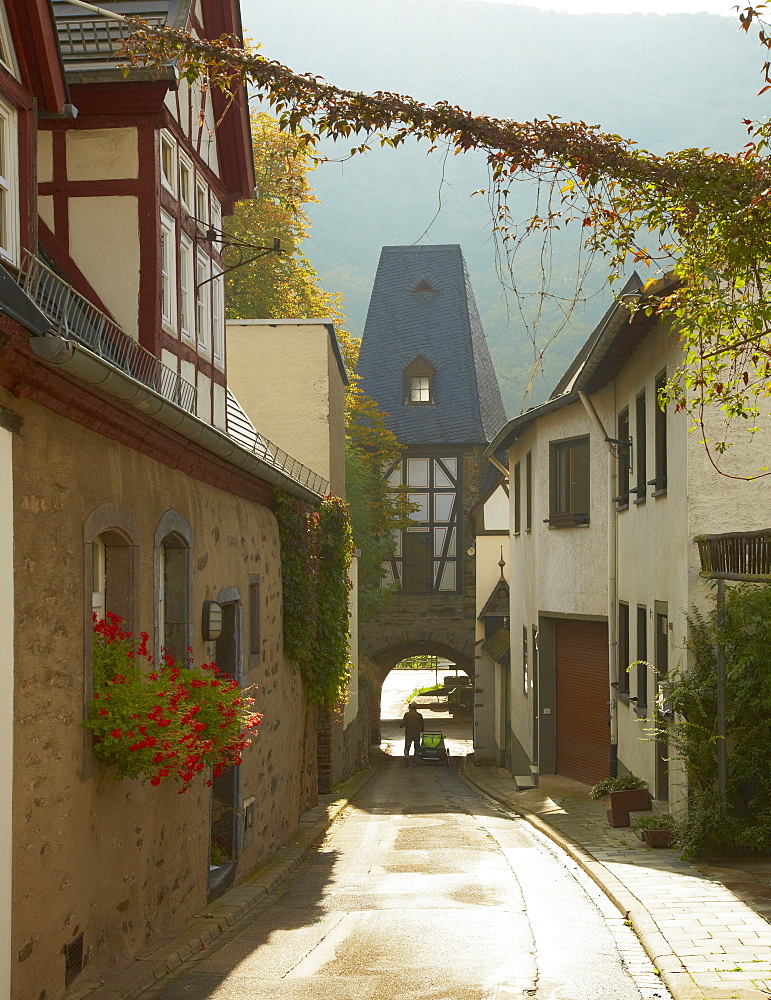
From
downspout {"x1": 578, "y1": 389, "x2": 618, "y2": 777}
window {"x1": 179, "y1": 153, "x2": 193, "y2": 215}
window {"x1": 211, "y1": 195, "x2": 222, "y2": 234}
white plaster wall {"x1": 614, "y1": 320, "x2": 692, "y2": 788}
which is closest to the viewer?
window {"x1": 179, "y1": 153, "x2": 193, "y2": 215}

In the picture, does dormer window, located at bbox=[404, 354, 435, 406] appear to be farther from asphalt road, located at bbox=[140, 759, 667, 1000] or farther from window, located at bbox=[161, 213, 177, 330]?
window, located at bbox=[161, 213, 177, 330]

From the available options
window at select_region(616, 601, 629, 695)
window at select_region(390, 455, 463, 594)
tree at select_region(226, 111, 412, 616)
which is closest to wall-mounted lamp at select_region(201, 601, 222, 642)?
window at select_region(616, 601, 629, 695)

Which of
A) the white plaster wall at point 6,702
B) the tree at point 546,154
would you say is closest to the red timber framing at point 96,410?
the white plaster wall at point 6,702

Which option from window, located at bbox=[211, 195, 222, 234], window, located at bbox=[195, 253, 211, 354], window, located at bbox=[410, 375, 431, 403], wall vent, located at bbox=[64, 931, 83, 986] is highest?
window, located at bbox=[410, 375, 431, 403]

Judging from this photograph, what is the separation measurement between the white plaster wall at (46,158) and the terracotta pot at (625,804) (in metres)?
9.49

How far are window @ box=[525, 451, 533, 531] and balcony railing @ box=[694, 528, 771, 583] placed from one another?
10.9m

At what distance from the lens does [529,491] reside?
76.5ft

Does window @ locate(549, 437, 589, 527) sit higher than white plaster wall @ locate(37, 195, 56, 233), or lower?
lower

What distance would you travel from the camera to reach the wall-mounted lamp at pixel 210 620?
10398 millimetres

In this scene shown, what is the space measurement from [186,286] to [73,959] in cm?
770

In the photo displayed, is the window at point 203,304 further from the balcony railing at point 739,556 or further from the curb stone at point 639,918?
the curb stone at point 639,918

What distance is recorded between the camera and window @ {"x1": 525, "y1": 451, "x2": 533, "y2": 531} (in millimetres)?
23031

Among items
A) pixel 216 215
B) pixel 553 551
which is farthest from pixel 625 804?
pixel 216 215

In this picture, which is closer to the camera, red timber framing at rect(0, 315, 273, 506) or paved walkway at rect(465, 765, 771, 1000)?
red timber framing at rect(0, 315, 273, 506)
